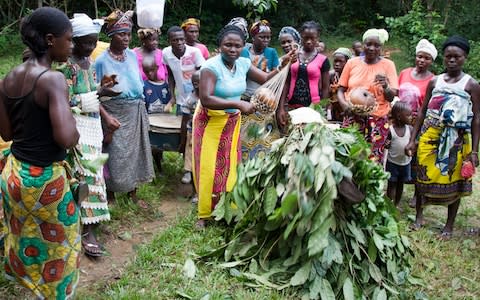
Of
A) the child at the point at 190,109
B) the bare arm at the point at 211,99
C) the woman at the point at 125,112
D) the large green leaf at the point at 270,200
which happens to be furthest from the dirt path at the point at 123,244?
the bare arm at the point at 211,99

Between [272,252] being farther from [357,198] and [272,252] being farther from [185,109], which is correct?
[185,109]

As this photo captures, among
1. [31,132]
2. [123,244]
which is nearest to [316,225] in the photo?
[31,132]

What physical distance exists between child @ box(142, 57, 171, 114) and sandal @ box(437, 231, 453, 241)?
10.6 ft

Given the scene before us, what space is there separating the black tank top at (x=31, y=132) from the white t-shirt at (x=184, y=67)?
312 cm

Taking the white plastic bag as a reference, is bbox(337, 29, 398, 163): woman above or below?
below

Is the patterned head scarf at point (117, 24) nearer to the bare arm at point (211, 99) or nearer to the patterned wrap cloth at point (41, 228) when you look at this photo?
the bare arm at point (211, 99)

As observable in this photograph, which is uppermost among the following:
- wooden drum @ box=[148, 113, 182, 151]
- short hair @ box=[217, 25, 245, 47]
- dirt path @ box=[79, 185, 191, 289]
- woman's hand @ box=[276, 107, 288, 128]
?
short hair @ box=[217, 25, 245, 47]

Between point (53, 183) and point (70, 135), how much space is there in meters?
0.31

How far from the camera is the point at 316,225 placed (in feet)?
10.9

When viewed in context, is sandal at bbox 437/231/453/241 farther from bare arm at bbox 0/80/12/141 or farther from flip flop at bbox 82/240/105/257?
bare arm at bbox 0/80/12/141

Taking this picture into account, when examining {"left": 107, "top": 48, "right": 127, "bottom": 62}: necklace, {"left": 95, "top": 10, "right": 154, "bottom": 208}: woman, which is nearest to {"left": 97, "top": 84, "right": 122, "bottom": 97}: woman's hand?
{"left": 95, "top": 10, "right": 154, "bottom": 208}: woman

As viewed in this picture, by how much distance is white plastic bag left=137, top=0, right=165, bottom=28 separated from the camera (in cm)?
550

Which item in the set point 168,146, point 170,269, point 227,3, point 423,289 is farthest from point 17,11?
point 423,289

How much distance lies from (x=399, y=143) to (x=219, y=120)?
2007mm
